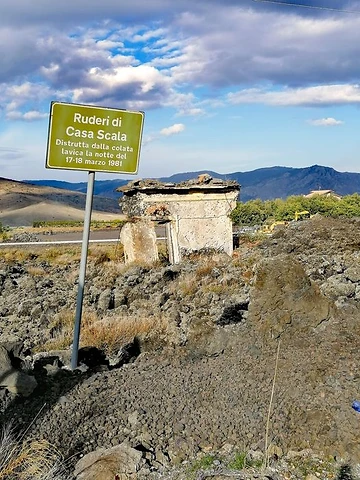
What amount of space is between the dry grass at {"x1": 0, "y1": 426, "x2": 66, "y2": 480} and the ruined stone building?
1372 centimetres

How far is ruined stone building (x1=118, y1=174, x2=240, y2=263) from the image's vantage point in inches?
717

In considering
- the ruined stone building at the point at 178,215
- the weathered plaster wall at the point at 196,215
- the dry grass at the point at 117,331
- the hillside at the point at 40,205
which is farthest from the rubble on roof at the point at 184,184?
the hillside at the point at 40,205

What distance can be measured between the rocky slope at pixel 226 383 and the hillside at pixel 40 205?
159 feet

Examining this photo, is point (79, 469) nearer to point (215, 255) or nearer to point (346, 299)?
point (346, 299)

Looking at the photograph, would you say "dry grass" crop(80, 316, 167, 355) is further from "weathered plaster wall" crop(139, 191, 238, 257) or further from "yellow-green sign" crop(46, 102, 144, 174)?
"weathered plaster wall" crop(139, 191, 238, 257)

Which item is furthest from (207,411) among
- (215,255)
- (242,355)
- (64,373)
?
(215,255)

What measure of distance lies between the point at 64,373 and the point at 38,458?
188cm

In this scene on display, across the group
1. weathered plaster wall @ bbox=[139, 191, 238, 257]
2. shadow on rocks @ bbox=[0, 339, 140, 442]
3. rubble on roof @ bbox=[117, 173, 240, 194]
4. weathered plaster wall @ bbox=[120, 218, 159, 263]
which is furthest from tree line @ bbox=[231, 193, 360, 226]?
shadow on rocks @ bbox=[0, 339, 140, 442]

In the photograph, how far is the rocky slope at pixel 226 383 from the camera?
15.5 ft

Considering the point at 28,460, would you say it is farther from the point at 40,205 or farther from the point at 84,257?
the point at 40,205

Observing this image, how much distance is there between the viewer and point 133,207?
18.4 meters

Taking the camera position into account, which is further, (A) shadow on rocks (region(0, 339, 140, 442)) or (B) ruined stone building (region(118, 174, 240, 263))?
(B) ruined stone building (region(118, 174, 240, 263))

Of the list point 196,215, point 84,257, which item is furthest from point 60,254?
point 84,257

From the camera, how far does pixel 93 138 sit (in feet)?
21.5
